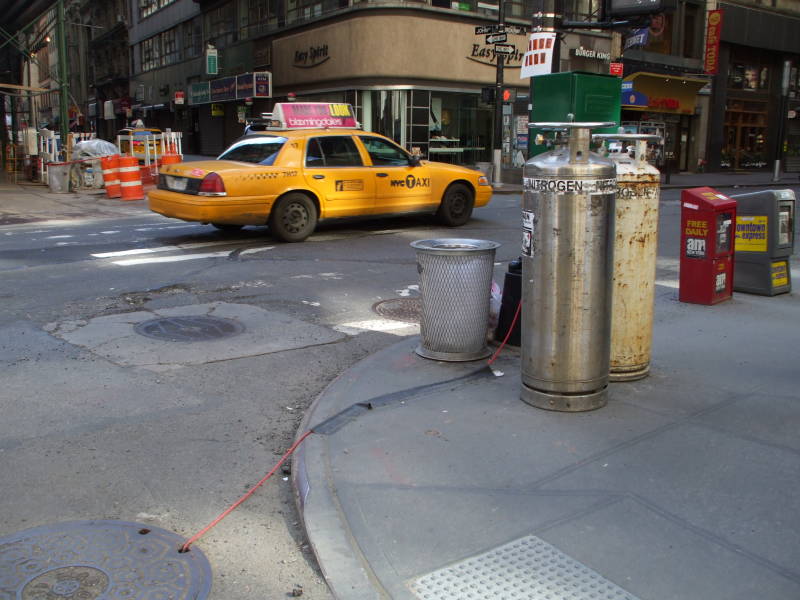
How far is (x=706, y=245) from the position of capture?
7.50m

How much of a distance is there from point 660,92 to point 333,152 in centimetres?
2815

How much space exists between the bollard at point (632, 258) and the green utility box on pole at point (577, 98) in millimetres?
285

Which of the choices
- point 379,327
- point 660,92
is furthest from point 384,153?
point 660,92

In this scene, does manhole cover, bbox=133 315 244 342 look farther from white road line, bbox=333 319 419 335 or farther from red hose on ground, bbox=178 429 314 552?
red hose on ground, bbox=178 429 314 552

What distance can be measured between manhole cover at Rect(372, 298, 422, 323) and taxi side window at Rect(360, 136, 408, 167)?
5.00 metres

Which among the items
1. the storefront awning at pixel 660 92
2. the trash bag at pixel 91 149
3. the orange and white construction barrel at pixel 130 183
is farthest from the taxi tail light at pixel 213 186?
the storefront awning at pixel 660 92

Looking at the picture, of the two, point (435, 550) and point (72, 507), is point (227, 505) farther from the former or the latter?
point (435, 550)

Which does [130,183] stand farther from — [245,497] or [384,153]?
[245,497]

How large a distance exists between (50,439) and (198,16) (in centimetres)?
4301

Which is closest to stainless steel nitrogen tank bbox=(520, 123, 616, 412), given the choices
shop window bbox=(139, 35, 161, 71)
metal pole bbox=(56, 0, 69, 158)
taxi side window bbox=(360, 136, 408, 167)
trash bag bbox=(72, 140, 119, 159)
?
taxi side window bbox=(360, 136, 408, 167)

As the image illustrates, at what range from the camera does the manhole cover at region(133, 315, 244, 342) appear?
21.5 ft

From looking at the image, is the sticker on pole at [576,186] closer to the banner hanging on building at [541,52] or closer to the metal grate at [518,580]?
the metal grate at [518,580]

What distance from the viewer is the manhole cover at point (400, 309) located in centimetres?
742

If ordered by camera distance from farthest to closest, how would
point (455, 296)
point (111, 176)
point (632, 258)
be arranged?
point (111, 176) < point (455, 296) < point (632, 258)
